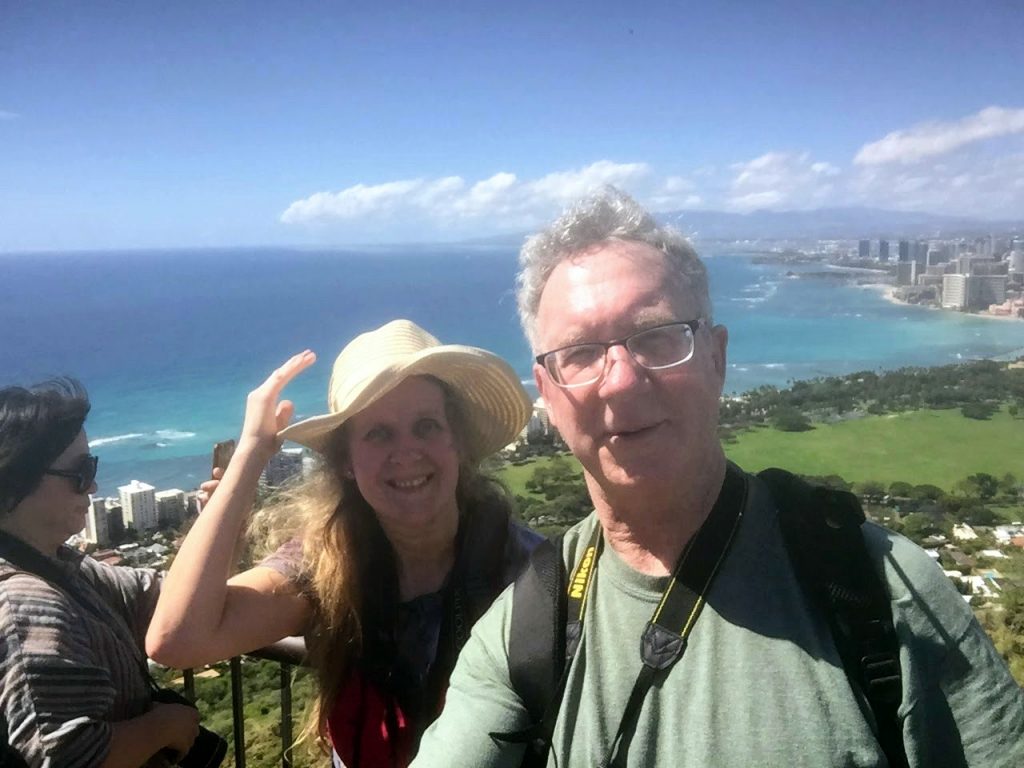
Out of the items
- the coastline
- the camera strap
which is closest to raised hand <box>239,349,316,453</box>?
the camera strap

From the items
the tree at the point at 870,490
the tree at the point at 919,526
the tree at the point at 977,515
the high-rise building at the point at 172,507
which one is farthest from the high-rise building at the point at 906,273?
the high-rise building at the point at 172,507

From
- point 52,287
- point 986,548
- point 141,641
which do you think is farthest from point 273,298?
point 141,641

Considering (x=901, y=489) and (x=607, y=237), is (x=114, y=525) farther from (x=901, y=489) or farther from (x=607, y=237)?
(x=901, y=489)

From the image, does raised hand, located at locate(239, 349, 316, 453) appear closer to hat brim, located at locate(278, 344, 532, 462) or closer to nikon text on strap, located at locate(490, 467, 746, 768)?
hat brim, located at locate(278, 344, 532, 462)

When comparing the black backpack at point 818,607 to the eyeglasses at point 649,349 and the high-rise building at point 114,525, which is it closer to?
the eyeglasses at point 649,349

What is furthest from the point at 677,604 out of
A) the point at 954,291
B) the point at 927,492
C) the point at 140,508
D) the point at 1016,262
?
the point at 954,291

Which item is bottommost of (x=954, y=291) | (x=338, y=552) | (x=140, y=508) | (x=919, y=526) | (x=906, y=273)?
(x=919, y=526)

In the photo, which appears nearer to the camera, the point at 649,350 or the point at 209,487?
the point at 649,350
